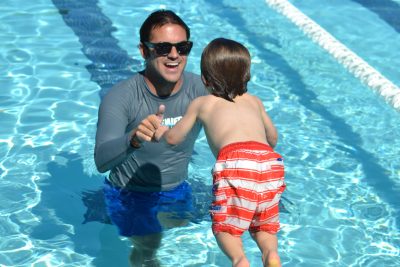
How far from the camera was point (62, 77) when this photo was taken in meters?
7.77

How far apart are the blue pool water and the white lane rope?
282 millimetres

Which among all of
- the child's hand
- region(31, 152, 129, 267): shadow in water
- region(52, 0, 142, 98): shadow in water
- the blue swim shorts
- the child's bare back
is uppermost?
the child's bare back

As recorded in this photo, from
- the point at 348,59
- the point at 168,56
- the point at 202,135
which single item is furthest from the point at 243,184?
the point at 348,59

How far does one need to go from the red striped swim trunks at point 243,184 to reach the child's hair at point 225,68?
31 centimetres

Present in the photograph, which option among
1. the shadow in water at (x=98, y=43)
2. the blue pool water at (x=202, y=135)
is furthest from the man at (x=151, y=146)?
the shadow in water at (x=98, y=43)

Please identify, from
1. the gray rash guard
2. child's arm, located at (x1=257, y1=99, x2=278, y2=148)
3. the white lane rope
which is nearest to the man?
the gray rash guard

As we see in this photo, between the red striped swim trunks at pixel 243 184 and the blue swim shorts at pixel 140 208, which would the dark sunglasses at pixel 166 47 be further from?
the blue swim shorts at pixel 140 208

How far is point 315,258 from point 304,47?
412 cm

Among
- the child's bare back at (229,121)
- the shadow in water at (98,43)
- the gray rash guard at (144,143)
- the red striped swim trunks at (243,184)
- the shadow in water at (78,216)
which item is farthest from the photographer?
the shadow in water at (98,43)

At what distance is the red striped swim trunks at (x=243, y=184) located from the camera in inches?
153

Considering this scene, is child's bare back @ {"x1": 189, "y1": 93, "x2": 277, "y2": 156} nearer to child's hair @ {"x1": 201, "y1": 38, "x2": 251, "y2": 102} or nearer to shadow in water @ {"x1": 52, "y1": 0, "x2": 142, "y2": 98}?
child's hair @ {"x1": 201, "y1": 38, "x2": 251, "y2": 102}

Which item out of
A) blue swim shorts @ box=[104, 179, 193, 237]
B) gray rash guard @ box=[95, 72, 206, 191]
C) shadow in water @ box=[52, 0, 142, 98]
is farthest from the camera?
shadow in water @ box=[52, 0, 142, 98]

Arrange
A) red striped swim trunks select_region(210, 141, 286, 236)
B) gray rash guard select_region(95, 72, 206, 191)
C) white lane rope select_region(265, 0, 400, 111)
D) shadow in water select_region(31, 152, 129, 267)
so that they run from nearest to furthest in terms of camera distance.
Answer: red striped swim trunks select_region(210, 141, 286, 236), gray rash guard select_region(95, 72, 206, 191), shadow in water select_region(31, 152, 129, 267), white lane rope select_region(265, 0, 400, 111)

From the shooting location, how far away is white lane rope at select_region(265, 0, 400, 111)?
6.43 meters
